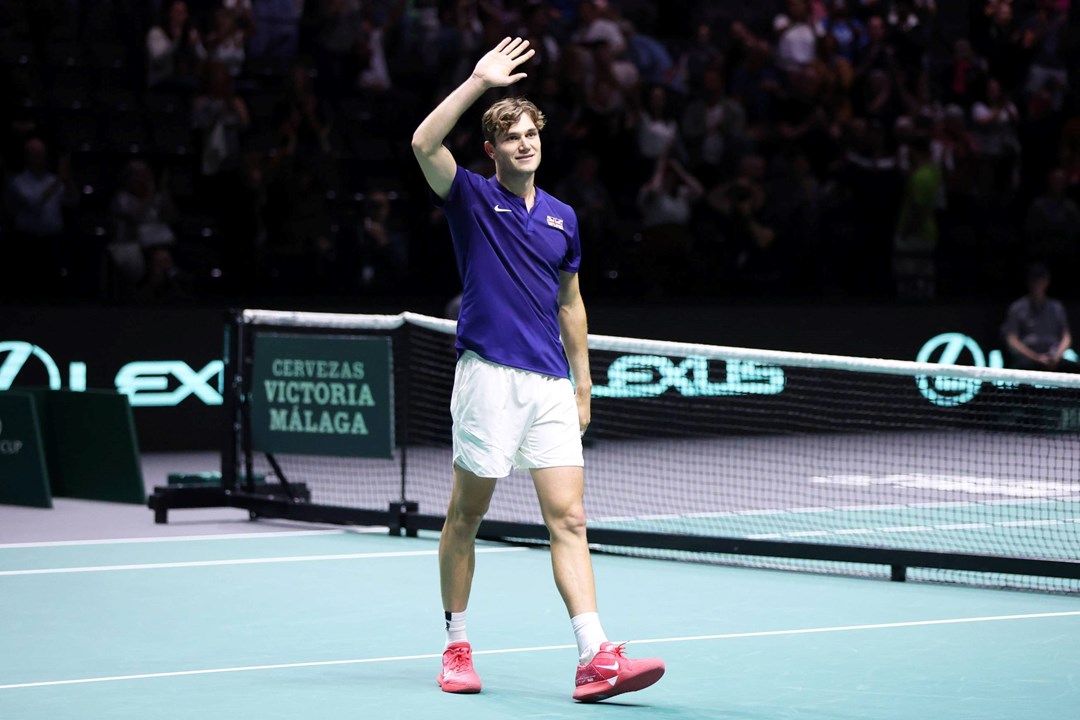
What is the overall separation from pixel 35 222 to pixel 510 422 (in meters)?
10.3

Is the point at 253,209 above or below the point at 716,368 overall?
above

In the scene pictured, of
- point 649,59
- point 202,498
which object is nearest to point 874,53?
point 649,59

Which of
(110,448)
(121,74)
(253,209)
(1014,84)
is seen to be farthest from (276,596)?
(1014,84)

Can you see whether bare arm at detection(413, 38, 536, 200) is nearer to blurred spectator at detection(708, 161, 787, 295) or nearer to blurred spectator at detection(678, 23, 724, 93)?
blurred spectator at detection(708, 161, 787, 295)

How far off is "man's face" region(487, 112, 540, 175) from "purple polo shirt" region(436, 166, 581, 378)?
0.14m

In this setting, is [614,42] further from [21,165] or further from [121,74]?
[21,165]

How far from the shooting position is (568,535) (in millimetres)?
6457

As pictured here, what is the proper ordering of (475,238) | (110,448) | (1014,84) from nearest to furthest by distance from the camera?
1. (475,238)
2. (110,448)
3. (1014,84)

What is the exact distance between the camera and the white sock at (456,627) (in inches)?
264

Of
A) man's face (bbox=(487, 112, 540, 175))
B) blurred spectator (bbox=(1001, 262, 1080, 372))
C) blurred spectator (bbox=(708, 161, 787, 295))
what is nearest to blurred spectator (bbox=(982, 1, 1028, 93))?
blurred spectator (bbox=(1001, 262, 1080, 372))

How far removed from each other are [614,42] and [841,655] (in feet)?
42.2

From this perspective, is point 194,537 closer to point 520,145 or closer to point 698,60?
point 520,145

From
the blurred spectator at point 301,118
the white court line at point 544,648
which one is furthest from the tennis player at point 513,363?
the blurred spectator at point 301,118

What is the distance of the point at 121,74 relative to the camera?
17.7 meters
